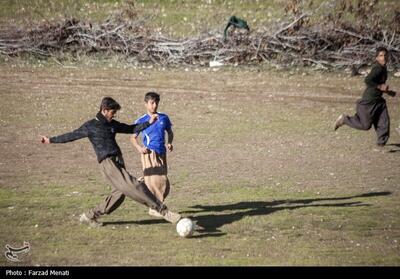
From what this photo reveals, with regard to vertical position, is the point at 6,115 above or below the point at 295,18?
below

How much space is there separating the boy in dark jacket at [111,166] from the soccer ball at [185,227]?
213mm

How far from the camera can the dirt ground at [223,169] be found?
31.6ft

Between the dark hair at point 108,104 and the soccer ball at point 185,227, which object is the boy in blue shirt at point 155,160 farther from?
the soccer ball at point 185,227

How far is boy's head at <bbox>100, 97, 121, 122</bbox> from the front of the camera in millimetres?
10031

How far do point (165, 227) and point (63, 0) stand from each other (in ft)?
67.0

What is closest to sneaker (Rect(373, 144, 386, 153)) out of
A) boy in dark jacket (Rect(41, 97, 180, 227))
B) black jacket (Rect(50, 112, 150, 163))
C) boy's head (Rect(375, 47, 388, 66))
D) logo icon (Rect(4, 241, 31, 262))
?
boy's head (Rect(375, 47, 388, 66))

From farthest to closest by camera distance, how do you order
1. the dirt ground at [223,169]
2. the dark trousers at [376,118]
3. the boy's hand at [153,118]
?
the dark trousers at [376,118] < the boy's hand at [153,118] < the dirt ground at [223,169]

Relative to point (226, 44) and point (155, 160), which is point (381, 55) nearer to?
point (155, 160)

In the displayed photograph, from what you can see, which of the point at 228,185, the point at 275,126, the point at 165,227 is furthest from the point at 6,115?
the point at 165,227

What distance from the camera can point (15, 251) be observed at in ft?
30.3

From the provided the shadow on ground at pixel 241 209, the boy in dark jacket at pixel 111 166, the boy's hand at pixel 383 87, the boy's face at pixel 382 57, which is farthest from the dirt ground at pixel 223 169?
the boy's face at pixel 382 57

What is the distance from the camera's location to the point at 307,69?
23.1 meters
